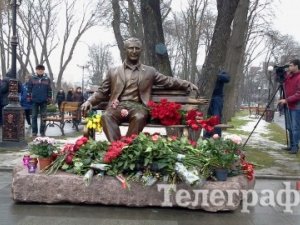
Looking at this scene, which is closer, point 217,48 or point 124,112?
point 124,112

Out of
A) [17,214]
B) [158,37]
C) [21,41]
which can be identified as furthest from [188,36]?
[17,214]

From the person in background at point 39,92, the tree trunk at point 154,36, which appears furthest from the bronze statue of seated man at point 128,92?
the person in background at point 39,92

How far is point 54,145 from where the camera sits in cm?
644

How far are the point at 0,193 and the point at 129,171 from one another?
1.93 meters

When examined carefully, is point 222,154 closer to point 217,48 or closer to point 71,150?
point 71,150

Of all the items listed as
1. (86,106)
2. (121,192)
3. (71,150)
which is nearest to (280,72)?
(86,106)

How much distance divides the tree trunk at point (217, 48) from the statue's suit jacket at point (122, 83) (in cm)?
377

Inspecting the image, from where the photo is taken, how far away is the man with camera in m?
10.5

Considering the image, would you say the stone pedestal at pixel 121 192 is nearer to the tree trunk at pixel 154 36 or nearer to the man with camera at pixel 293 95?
the man with camera at pixel 293 95

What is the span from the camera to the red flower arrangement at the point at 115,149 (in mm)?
5898

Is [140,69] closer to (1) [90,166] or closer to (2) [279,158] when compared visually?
(1) [90,166]

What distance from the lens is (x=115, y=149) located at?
19.6 feet

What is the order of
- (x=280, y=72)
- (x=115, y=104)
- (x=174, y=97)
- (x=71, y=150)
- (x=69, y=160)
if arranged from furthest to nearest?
(x=280, y=72), (x=174, y=97), (x=115, y=104), (x=71, y=150), (x=69, y=160)

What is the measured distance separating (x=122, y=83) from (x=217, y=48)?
15.3ft
